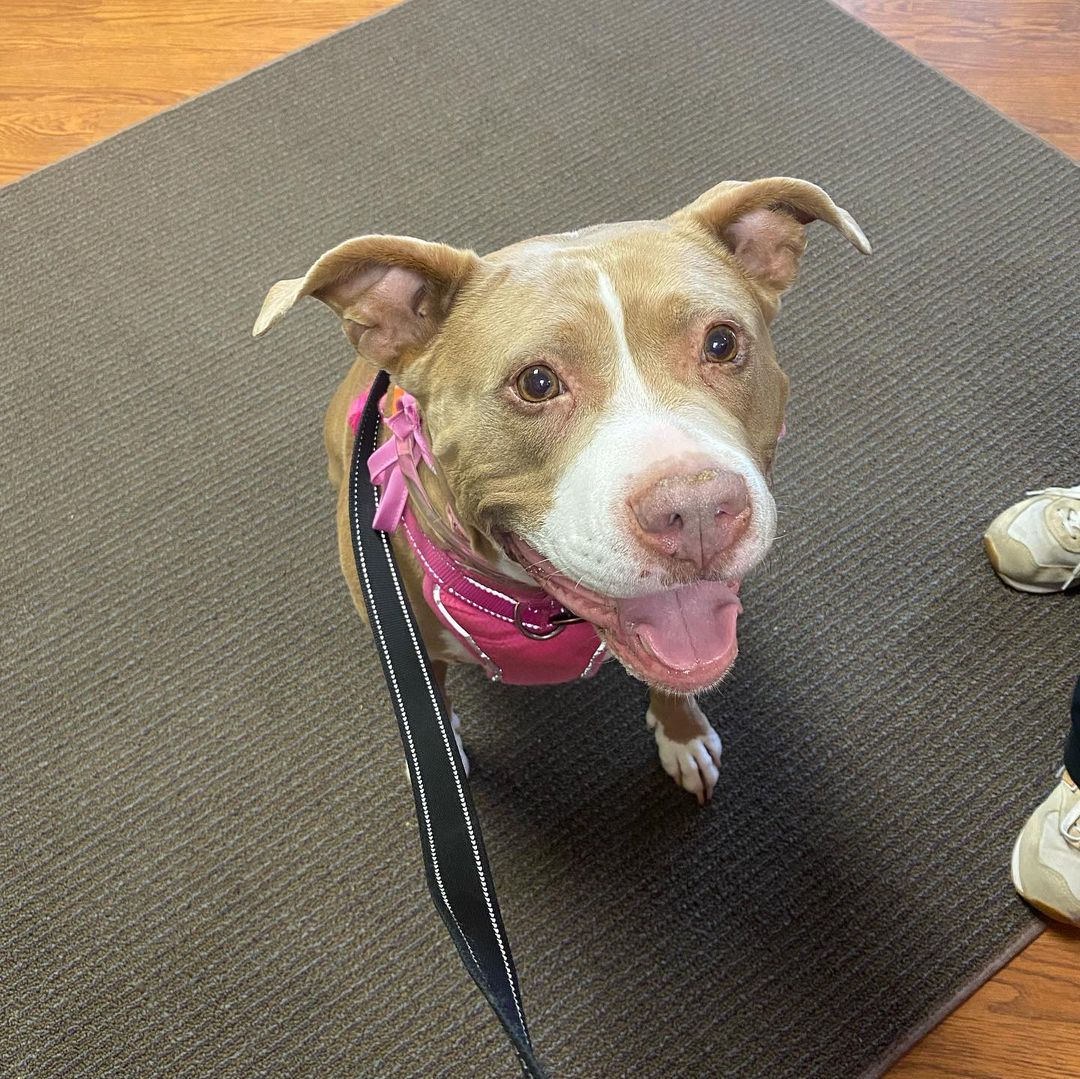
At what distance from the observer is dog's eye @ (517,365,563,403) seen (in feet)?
4.65

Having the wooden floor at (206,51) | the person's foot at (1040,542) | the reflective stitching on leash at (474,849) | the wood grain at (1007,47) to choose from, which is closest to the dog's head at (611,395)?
the reflective stitching on leash at (474,849)

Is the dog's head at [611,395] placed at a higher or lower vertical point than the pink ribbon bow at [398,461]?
higher

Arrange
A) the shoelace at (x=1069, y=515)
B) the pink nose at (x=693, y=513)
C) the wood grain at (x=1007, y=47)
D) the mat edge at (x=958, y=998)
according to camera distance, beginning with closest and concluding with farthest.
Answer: the pink nose at (x=693, y=513)
the mat edge at (x=958, y=998)
the shoelace at (x=1069, y=515)
the wood grain at (x=1007, y=47)

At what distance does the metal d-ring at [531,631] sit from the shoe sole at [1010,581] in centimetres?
126

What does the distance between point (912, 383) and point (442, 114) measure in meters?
1.76

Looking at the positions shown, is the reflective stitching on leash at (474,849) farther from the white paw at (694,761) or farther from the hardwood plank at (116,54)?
the hardwood plank at (116,54)

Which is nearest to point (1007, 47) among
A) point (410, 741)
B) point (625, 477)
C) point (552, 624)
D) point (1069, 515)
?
point (1069, 515)

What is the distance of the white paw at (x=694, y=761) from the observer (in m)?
2.14

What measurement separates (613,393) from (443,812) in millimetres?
655

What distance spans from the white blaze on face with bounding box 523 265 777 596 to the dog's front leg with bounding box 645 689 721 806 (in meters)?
0.79

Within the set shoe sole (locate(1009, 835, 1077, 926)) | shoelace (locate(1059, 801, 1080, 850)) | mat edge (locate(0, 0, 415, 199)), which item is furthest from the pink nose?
mat edge (locate(0, 0, 415, 199))

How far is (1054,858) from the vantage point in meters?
1.97

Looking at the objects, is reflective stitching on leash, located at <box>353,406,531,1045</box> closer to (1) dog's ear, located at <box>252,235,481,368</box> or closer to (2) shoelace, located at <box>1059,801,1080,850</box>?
(1) dog's ear, located at <box>252,235,481,368</box>

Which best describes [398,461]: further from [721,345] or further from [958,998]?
[958,998]
